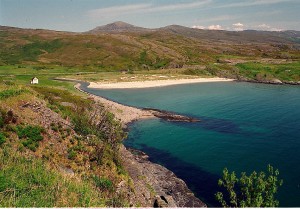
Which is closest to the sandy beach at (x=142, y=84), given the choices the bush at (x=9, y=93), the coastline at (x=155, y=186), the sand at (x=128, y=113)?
the sand at (x=128, y=113)

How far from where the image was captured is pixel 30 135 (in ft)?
109

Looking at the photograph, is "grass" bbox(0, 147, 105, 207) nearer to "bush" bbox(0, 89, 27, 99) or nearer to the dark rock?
"bush" bbox(0, 89, 27, 99)

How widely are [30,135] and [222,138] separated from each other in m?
45.0

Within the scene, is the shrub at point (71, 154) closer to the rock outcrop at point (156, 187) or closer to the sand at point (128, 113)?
the rock outcrop at point (156, 187)

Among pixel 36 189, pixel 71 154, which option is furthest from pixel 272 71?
pixel 36 189

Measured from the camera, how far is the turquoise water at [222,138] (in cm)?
4681

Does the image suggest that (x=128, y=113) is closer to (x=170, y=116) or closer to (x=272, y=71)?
(x=170, y=116)

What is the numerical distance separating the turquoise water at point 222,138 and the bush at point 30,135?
74.6 feet

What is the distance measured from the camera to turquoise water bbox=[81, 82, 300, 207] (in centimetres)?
4681

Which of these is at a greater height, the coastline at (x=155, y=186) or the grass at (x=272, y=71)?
the grass at (x=272, y=71)

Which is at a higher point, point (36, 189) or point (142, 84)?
point (36, 189)

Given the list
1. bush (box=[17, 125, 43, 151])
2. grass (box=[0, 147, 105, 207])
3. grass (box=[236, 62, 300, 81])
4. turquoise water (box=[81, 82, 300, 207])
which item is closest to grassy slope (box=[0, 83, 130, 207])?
grass (box=[0, 147, 105, 207])

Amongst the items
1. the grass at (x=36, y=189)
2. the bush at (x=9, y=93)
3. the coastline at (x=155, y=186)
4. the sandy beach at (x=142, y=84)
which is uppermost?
the bush at (x=9, y=93)

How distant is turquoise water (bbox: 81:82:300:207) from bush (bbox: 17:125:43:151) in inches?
895
